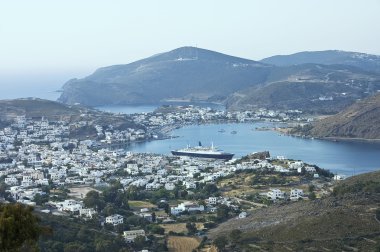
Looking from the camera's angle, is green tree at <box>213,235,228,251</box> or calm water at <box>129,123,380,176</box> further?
calm water at <box>129,123,380,176</box>

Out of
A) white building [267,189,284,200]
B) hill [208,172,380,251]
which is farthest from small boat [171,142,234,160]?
hill [208,172,380,251]

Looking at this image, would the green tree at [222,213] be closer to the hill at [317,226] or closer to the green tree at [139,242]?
the hill at [317,226]

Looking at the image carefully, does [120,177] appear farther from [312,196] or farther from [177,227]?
[177,227]

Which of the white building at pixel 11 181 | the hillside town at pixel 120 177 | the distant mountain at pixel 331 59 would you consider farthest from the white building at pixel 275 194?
the distant mountain at pixel 331 59

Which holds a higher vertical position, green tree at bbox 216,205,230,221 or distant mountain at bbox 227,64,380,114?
distant mountain at bbox 227,64,380,114

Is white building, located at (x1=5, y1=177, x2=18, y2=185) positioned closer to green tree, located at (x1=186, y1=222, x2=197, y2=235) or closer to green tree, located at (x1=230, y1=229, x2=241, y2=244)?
green tree, located at (x1=186, y1=222, x2=197, y2=235)

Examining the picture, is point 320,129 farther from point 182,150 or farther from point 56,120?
point 56,120
